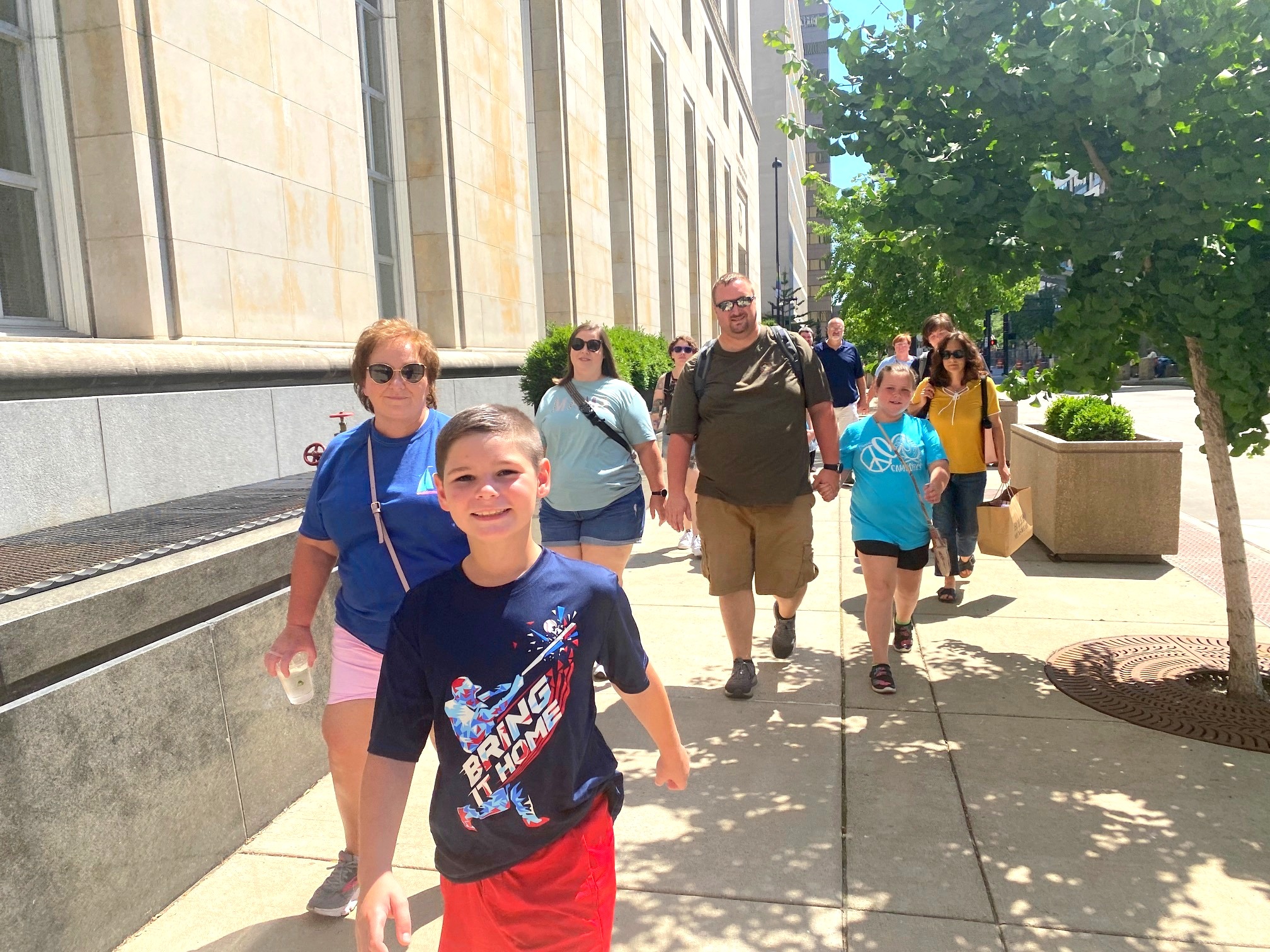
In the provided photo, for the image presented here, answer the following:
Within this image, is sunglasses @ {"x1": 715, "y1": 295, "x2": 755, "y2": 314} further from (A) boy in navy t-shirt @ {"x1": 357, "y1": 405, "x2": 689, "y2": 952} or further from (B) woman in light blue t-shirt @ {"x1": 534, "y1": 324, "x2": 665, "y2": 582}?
(A) boy in navy t-shirt @ {"x1": 357, "y1": 405, "x2": 689, "y2": 952}

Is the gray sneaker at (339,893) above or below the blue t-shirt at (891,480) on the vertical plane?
below

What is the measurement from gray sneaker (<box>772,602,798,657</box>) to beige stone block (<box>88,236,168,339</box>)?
4263mm

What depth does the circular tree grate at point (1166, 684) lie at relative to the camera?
4680 mm

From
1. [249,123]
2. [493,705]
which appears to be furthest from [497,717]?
[249,123]

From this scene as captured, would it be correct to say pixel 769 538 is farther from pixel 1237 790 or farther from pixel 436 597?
pixel 436 597

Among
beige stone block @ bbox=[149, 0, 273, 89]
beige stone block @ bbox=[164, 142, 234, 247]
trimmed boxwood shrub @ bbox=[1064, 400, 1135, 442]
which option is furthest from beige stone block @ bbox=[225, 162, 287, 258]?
trimmed boxwood shrub @ bbox=[1064, 400, 1135, 442]

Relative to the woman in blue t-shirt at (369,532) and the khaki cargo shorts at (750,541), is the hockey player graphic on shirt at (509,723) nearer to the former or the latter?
the woman in blue t-shirt at (369,532)

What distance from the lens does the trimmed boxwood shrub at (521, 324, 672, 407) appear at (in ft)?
36.6

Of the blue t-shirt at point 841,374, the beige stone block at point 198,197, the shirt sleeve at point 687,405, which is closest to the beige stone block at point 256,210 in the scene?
the beige stone block at point 198,197

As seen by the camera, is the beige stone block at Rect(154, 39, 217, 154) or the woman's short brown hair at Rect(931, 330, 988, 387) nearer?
the beige stone block at Rect(154, 39, 217, 154)

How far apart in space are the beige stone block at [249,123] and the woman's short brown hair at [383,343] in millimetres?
4552

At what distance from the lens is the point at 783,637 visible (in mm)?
5758

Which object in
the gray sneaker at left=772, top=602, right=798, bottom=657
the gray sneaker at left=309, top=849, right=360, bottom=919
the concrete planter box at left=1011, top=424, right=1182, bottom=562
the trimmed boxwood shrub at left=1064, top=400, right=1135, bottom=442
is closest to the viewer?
the gray sneaker at left=309, top=849, right=360, bottom=919

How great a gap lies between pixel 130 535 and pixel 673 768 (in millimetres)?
3040
